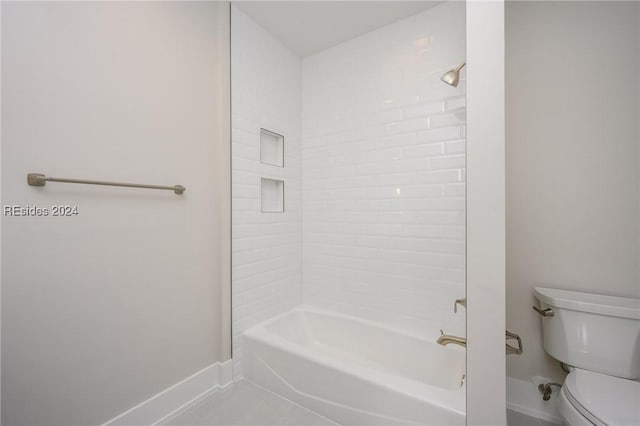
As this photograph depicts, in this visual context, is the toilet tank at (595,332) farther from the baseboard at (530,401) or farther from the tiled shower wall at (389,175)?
the tiled shower wall at (389,175)

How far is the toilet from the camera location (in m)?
1.01

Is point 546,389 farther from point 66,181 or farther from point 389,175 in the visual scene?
point 66,181

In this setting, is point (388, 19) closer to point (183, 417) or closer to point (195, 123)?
point (195, 123)

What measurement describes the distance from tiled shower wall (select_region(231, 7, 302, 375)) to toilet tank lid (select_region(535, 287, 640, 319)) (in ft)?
5.42

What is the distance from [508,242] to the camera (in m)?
1.60

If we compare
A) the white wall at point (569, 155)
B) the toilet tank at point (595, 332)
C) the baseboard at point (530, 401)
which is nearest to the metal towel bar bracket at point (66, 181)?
the white wall at point (569, 155)

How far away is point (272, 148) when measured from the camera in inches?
83.9

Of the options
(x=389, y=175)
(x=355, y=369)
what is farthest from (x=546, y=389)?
(x=389, y=175)

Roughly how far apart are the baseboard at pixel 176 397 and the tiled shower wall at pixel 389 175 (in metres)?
0.85

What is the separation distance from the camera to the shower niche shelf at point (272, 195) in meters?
2.08

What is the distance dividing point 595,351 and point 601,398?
0.96 feet

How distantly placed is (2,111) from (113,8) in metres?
0.67

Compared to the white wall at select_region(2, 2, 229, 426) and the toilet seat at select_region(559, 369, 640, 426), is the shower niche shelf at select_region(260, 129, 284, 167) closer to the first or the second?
the white wall at select_region(2, 2, 229, 426)

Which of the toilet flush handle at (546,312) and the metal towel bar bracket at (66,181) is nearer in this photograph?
the metal towel bar bracket at (66,181)
